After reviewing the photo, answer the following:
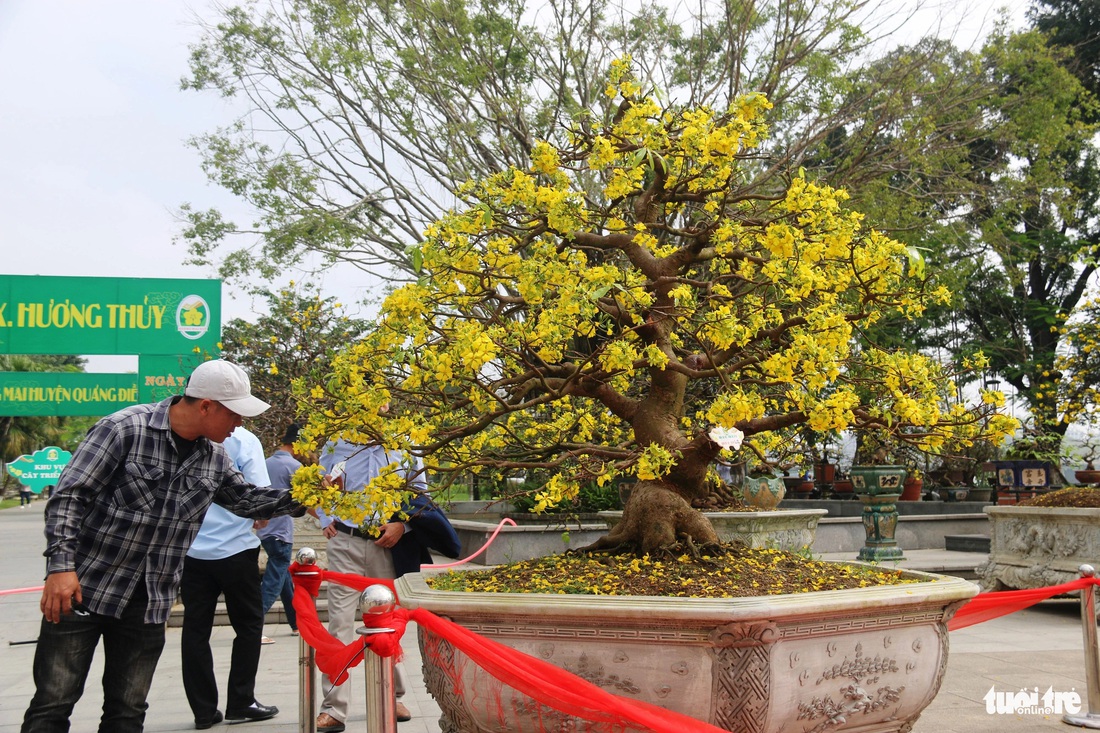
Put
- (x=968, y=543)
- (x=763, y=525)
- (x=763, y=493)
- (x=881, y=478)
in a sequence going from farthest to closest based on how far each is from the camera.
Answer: (x=968, y=543) < (x=881, y=478) < (x=763, y=493) < (x=763, y=525)

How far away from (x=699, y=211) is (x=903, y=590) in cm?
238

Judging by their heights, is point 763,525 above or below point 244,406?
below

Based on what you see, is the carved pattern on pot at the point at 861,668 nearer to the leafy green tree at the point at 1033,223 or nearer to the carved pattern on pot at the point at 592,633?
the carved pattern on pot at the point at 592,633

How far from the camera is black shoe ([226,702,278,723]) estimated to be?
4.85 metres

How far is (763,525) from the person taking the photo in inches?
357

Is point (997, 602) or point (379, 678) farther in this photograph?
point (997, 602)

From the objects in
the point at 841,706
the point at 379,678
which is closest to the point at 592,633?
the point at 379,678

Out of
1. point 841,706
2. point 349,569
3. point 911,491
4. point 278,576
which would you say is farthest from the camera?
point 911,491

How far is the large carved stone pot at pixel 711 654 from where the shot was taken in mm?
3115

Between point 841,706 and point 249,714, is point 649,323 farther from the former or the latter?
point 249,714

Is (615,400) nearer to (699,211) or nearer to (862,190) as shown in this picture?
(699,211)

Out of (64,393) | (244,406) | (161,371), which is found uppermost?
(161,371)

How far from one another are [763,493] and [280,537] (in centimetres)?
575

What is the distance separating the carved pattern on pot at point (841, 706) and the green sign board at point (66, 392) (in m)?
13.0
